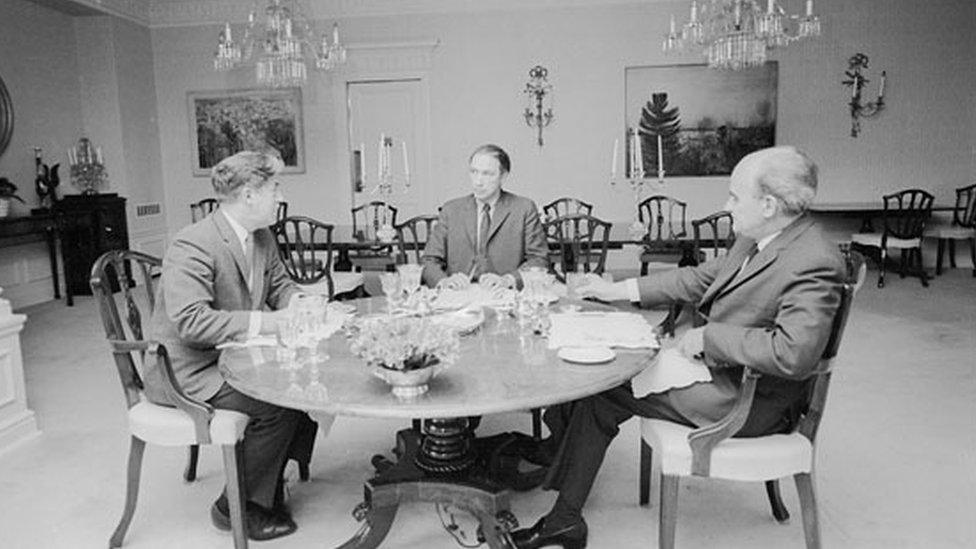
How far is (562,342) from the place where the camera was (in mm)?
2252

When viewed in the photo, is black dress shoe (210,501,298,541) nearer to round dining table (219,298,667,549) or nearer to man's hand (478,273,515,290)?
round dining table (219,298,667,549)

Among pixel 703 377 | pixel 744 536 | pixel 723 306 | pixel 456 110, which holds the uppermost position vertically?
pixel 456 110

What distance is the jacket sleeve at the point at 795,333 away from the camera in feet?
6.32

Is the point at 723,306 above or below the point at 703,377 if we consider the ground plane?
above

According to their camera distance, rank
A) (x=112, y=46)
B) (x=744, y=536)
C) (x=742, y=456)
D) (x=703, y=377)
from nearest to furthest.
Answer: (x=742, y=456), (x=703, y=377), (x=744, y=536), (x=112, y=46)

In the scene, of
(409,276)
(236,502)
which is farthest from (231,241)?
(236,502)

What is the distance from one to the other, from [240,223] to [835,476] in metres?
2.45

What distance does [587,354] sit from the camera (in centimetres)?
209

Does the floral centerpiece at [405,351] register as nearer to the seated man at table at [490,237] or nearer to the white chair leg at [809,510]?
the white chair leg at [809,510]

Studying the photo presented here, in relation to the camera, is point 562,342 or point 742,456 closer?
point 742,456

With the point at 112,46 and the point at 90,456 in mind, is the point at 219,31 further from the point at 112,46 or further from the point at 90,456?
the point at 90,456

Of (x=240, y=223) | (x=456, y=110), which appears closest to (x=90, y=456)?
(x=240, y=223)

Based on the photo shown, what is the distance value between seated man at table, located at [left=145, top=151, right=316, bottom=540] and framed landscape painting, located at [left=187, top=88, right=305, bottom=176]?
6.24 metres

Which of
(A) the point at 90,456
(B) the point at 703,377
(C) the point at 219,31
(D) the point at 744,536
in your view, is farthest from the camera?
(C) the point at 219,31
